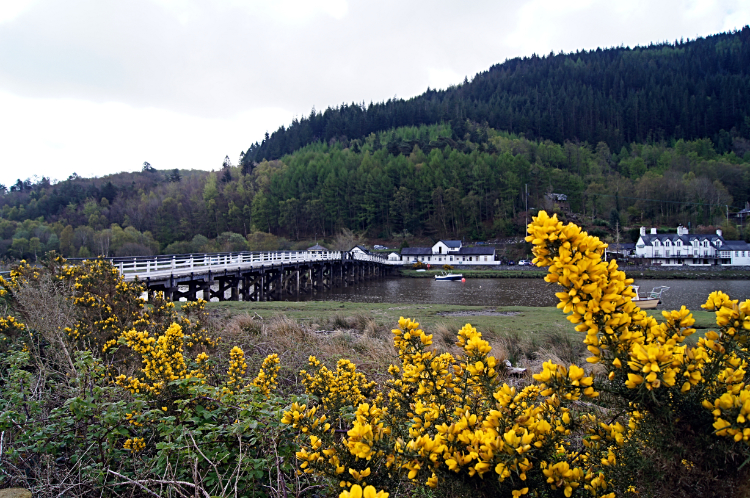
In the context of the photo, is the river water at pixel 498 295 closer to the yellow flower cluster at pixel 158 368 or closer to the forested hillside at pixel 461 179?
the yellow flower cluster at pixel 158 368

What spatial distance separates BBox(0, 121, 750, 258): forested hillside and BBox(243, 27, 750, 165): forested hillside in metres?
20.5

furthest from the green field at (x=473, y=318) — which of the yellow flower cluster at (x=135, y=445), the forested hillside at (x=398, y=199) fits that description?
the forested hillside at (x=398, y=199)

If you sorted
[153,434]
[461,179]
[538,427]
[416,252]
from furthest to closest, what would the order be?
1. [461,179]
2. [416,252]
3. [153,434]
4. [538,427]

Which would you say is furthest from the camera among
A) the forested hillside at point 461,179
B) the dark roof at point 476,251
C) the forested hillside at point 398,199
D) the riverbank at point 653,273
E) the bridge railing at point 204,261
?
the forested hillside at point 461,179

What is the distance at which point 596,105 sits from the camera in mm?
149000

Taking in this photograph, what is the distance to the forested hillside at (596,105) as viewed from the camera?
14025cm

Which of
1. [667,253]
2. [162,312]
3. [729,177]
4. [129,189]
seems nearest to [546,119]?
[729,177]

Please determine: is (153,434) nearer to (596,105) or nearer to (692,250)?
(692,250)

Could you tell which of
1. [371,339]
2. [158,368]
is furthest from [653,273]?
[158,368]

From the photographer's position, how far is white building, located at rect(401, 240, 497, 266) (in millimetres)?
72000

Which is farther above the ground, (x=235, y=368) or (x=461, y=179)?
(x=461, y=179)

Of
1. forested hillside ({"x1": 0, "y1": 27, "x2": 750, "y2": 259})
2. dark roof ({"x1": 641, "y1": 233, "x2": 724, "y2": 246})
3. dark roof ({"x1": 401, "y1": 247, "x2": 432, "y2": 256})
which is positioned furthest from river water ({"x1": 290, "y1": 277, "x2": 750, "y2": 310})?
forested hillside ({"x1": 0, "y1": 27, "x2": 750, "y2": 259})

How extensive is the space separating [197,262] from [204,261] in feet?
1.39

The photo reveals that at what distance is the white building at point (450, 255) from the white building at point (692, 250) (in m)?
24.9
